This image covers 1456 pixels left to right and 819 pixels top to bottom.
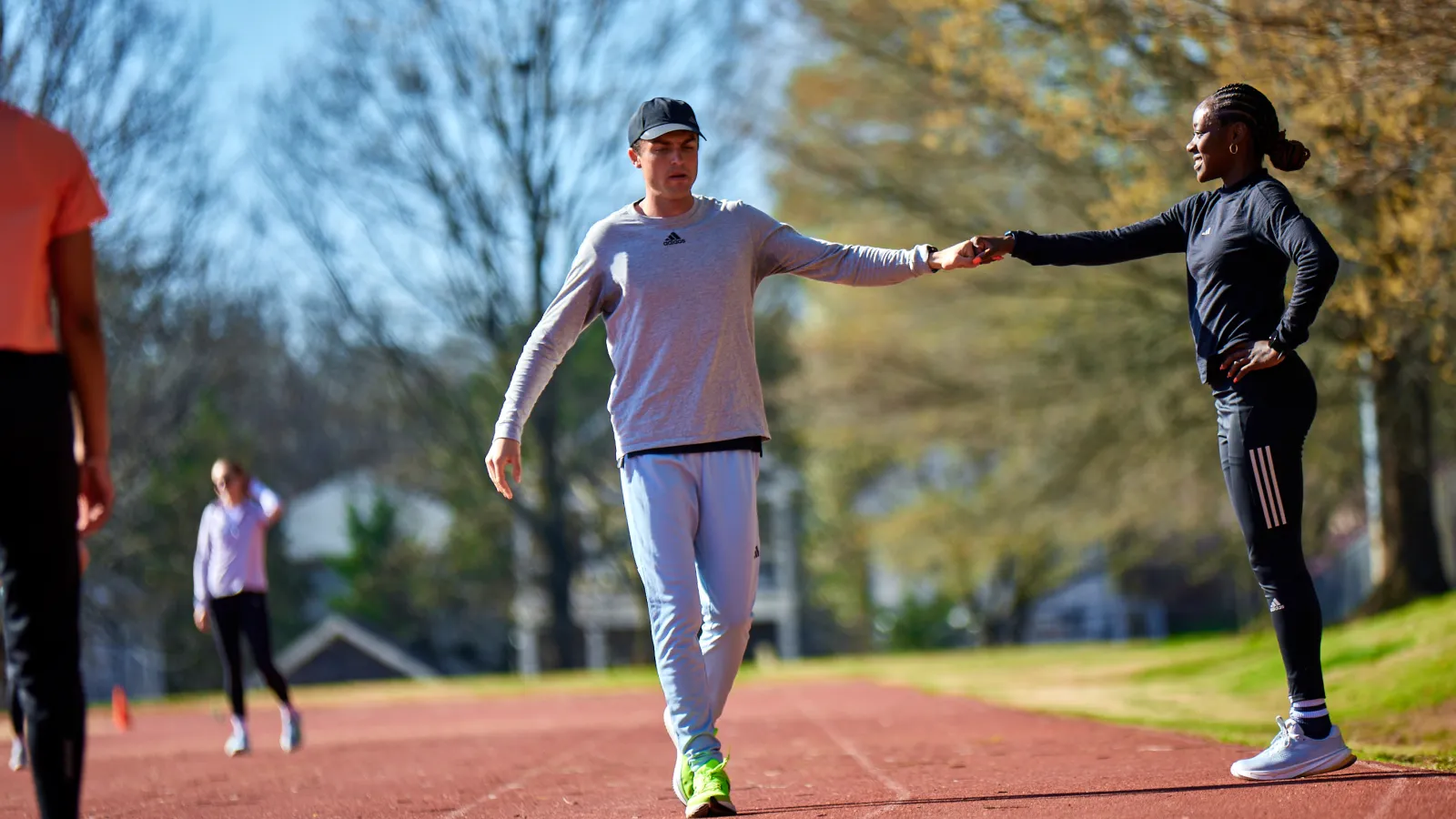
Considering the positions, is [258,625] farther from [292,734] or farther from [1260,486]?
[1260,486]

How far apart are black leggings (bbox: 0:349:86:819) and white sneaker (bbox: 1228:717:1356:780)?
13.2 ft

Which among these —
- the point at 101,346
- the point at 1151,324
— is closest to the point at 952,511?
the point at 1151,324

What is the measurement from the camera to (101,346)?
4281 mm

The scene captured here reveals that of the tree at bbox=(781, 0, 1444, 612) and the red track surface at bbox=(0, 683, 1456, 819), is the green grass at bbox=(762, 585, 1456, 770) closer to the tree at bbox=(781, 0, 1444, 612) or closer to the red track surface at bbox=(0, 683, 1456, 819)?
the red track surface at bbox=(0, 683, 1456, 819)

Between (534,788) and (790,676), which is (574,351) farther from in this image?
(534,788)

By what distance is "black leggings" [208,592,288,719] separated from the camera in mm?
12023

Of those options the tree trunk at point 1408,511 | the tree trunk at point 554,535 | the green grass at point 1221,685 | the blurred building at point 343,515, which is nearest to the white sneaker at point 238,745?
the green grass at point 1221,685

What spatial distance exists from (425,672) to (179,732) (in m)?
32.9

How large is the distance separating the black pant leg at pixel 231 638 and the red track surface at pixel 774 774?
49cm

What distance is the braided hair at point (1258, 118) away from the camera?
6090mm

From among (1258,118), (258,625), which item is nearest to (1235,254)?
(1258,118)

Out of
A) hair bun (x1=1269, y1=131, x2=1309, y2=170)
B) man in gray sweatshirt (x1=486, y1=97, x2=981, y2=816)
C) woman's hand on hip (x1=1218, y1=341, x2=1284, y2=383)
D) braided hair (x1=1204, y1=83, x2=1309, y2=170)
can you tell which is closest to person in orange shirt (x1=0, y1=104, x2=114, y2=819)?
man in gray sweatshirt (x1=486, y1=97, x2=981, y2=816)

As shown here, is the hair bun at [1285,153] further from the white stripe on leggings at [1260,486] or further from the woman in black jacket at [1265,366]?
the white stripe on leggings at [1260,486]

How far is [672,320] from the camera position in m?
5.99
